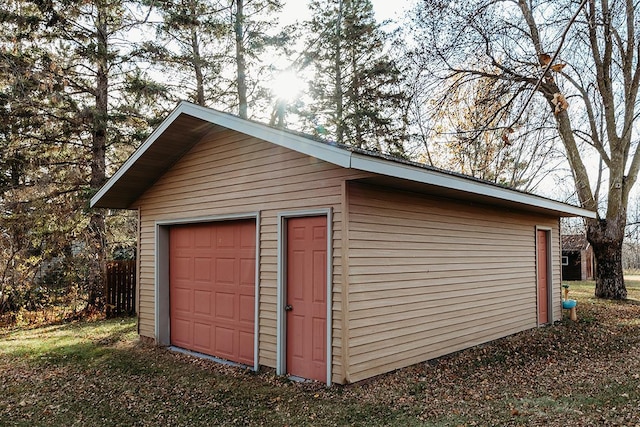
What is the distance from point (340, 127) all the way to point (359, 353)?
11.6 meters

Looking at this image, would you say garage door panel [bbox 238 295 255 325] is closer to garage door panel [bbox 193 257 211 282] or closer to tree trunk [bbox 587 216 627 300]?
garage door panel [bbox 193 257 211 282]

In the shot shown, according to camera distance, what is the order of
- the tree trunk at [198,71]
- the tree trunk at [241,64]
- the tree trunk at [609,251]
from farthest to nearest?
1. the tree trunk at [241,64]
2. the tree trunk at [198,71]
3. the tree trunk at [609,251]

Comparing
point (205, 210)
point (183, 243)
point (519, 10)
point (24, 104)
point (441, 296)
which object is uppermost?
point (519, 10)

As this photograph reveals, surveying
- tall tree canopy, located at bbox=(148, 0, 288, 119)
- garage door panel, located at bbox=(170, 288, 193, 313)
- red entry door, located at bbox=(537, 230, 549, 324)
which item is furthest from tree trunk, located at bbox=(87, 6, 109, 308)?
red entry door, located at bbox=(537, 230, 549, 324)

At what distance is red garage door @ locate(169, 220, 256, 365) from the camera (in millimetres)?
6660

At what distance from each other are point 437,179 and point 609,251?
10678 mm

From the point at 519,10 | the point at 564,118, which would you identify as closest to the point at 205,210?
the point at 519,10

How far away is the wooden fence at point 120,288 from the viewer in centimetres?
1130

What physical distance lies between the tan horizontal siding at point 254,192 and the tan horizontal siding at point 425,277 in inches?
12.8

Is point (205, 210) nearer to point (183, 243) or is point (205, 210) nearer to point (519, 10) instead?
point (183, 243)

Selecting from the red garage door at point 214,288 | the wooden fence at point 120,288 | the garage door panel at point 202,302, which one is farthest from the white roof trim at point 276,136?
the wooden fence at point 120,288

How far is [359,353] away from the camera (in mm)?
5344

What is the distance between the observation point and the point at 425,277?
6.48 m

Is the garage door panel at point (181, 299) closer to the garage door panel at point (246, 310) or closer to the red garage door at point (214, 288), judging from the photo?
the red garage door at point (214, 288)
